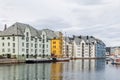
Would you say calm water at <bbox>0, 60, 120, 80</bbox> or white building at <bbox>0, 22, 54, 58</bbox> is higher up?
white building at <bbox>0, 22, 54, 58</bbox>

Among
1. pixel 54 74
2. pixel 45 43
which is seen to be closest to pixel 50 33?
pixel 45 43

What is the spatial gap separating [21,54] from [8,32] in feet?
31.2

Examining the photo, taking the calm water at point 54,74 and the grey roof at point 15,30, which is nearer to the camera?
the calm water at point 54,74

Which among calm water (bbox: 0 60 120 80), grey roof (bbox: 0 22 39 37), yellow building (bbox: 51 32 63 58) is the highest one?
grey roof (bbox: 0 22 39 37)

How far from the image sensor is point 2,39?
12288 centimetres

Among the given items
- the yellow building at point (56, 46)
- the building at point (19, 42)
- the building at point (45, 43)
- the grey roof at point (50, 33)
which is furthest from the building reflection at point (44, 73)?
the yellow building at point (56, 46)

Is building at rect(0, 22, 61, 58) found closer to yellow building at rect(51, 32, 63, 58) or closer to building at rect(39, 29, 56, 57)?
building at rect(39, 29, 56, 57)

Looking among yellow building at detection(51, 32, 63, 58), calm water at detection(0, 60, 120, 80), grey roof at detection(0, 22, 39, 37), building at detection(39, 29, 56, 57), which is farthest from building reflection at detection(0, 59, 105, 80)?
yellow building at detection(51, 32, 63, 58)

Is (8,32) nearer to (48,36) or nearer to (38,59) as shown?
(38,59)

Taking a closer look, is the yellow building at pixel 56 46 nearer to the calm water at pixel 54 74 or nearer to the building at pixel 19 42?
the building at pixel 19 42

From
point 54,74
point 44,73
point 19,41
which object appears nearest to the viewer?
point 54,74

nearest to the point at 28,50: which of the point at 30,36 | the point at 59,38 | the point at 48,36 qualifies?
the point at 30,36

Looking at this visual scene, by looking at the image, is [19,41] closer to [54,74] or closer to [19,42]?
[19,42]

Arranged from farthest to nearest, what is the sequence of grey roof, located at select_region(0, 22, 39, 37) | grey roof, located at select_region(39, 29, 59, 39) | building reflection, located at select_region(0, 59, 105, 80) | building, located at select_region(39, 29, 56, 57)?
1. grey roof, located at select_region(39, 29, 59, 39)
2. building, located at select_region(39, 29, 56, 57)
3. grey roof, located at select_region(0, 22, 39, 37)
4. building reflection, located at select_region(0, 59, 105, 80)
